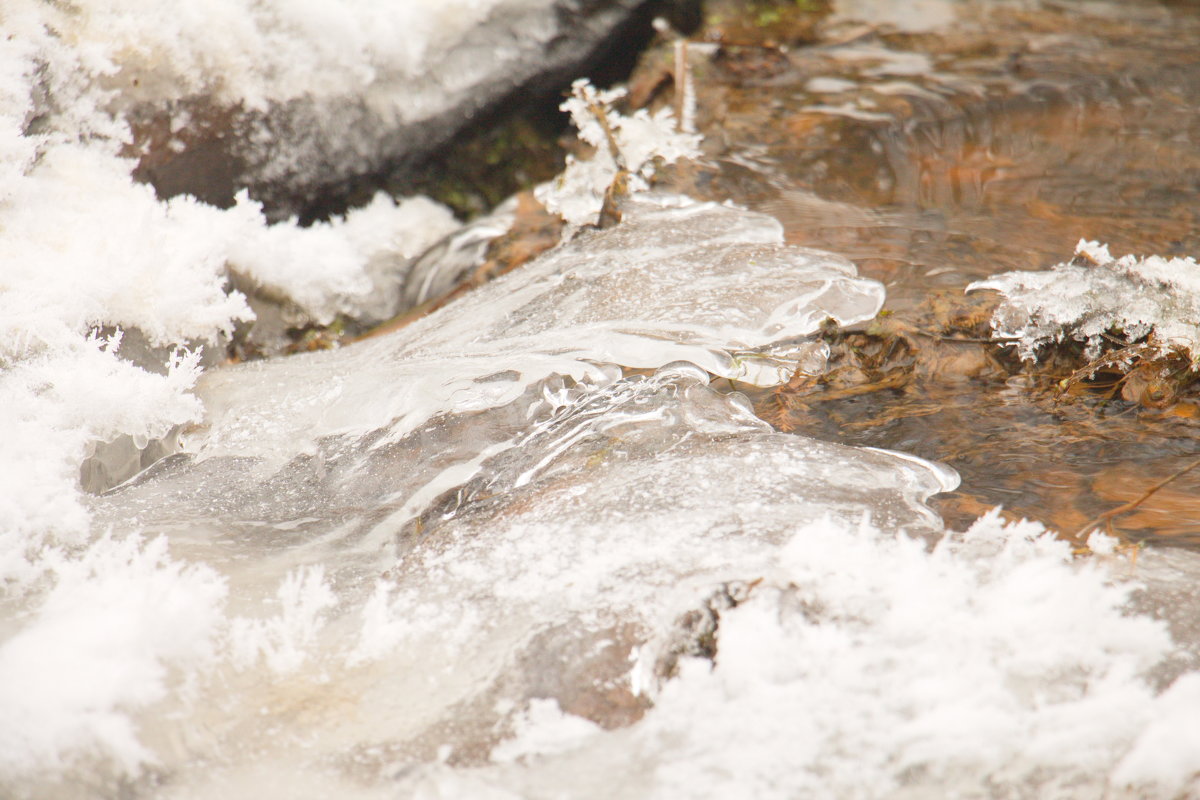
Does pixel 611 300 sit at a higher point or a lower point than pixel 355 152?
lower

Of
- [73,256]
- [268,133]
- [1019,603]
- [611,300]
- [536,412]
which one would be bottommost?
[1019,603]

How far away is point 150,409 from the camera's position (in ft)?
8.37

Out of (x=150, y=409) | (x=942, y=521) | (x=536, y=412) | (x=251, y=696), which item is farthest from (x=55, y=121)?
(x=942, y=521)

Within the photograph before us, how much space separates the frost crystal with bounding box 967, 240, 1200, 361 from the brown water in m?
0.18

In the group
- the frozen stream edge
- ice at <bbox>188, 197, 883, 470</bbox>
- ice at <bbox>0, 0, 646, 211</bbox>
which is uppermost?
ice at <bbox>0, 0, 646, 211</bbox>

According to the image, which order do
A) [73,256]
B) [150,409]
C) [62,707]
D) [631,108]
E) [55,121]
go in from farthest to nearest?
[631,108], [55,121], [73,256], [150,409], [62,707]

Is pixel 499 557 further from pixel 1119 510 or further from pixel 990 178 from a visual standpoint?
pixel 990 178

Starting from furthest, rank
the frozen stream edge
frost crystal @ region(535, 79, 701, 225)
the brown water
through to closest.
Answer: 1. frost crystal @ region(535, 79, 701, 225)
2. the brown water
3. the frozen stream edge

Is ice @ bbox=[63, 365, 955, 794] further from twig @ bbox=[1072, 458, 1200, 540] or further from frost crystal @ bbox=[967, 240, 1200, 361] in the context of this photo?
frost crystal @ bbox=[967, 240, 1200, 361]

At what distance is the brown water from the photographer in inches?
92.1

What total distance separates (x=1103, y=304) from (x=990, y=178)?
1.13 metres

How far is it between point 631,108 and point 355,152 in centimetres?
139

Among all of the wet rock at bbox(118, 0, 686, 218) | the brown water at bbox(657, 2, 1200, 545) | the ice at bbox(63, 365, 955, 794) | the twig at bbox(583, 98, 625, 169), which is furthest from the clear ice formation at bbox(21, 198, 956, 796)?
the wet rock at bbox(118, 0, 686, 218)

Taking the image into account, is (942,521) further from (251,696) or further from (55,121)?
(55,121)
